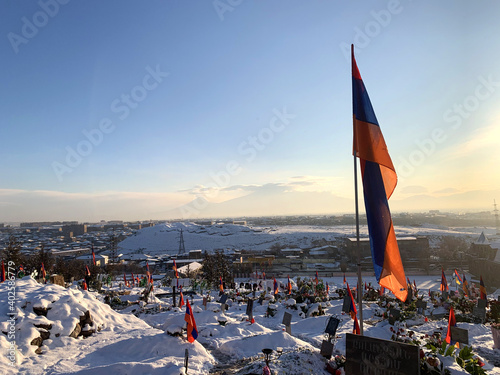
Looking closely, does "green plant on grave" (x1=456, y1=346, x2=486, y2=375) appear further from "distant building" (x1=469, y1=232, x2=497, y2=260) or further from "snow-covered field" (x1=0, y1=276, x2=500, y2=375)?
"distant building" (x1=469, y1=232, x2=497, y2=260)

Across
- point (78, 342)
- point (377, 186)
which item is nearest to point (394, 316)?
point (377, 186)

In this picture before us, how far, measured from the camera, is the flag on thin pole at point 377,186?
5.90 meters

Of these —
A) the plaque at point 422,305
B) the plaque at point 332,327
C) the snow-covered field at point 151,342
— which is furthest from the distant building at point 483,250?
the plaque at point 332,327

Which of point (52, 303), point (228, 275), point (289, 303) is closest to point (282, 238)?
point (228, 275)

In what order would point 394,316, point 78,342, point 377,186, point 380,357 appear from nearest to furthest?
point 380,357 → point 377,186 → point 78,342 → point 394,316

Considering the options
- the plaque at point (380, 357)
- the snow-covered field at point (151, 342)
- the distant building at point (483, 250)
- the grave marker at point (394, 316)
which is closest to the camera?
the plaque at point (380, 357)

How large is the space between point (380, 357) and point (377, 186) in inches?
125

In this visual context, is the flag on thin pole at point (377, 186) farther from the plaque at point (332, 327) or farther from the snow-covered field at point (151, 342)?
the plaque at point (332, 327)

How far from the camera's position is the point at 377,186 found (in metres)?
6.22

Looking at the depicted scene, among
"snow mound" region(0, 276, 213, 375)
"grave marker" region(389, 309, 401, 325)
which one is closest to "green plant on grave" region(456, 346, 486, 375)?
"snow mound" region(0, 276, 213, 375)

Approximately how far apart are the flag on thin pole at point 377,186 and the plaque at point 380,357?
0.94m

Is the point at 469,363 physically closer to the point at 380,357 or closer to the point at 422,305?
the point at 380,357

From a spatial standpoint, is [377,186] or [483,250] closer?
[377,186]

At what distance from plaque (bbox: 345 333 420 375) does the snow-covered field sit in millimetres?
2674
